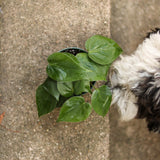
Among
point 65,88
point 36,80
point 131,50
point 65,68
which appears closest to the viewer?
point 65,68

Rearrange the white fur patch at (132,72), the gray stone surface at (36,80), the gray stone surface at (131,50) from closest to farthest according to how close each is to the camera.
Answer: the white fur patch at (132,72) → the gray stone surface at (36,80) → the gray stone surface at (131,50)

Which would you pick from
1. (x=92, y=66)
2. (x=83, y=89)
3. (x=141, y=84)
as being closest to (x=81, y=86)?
(x=83, y=89)

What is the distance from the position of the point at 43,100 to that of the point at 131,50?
3.41 ft

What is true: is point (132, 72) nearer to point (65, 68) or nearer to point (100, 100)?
point (100, 100)

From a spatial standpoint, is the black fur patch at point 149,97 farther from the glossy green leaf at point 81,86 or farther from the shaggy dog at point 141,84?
the glossy green leaf at point 81,86

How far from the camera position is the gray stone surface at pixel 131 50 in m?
1.80

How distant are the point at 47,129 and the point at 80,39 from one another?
2.61 ft

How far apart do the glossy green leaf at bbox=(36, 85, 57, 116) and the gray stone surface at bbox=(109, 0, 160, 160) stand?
2.38 feet

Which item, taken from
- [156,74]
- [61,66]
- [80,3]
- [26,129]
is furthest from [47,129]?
[80,3]

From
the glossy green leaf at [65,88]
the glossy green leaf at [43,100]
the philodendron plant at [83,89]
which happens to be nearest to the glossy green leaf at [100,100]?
the philodendron plant at [83,89]

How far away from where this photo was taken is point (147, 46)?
131 cm

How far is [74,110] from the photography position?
47.6 inches

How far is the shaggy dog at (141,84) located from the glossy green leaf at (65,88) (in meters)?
0.34

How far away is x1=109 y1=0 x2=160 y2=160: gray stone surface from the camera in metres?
1.80
